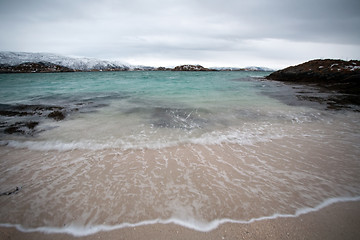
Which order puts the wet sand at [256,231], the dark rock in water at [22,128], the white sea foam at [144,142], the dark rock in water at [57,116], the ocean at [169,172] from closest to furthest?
the wet sand at [256,231], the ocean at [169,172], the white sea foam at [144,142], the dark rock in water at [22,128], the dark rock in water at [57,116]

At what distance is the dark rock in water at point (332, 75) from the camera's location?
15227 millimetres

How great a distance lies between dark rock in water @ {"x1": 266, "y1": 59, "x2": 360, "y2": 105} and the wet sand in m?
15.8

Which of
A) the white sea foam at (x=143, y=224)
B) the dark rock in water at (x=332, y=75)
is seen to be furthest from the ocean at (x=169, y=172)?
the dark rock in water at (x=332, y=75)

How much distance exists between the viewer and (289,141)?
15.2 feet

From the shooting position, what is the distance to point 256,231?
208cm

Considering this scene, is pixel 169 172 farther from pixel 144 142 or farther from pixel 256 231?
pixel 256 231

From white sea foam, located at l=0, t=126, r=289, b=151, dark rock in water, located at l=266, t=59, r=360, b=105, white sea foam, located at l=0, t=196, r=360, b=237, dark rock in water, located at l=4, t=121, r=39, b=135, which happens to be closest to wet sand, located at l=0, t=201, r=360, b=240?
white sea foam, located at l=0, t=196, r=360, b=237

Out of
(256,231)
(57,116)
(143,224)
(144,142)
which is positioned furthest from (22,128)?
(256,231)

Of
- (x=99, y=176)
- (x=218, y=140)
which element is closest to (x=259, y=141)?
(x=218, y=140)

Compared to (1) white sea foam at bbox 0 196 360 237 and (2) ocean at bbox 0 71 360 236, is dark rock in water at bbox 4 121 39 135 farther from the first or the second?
(1) white sea foam at bbox 0 196 360 237

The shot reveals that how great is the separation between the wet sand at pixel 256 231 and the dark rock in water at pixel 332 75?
15809mm

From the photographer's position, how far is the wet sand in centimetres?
202

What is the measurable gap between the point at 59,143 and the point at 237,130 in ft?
19.0

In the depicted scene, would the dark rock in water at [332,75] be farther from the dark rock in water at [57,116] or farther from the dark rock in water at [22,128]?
the dark rock in water at [22,128]
